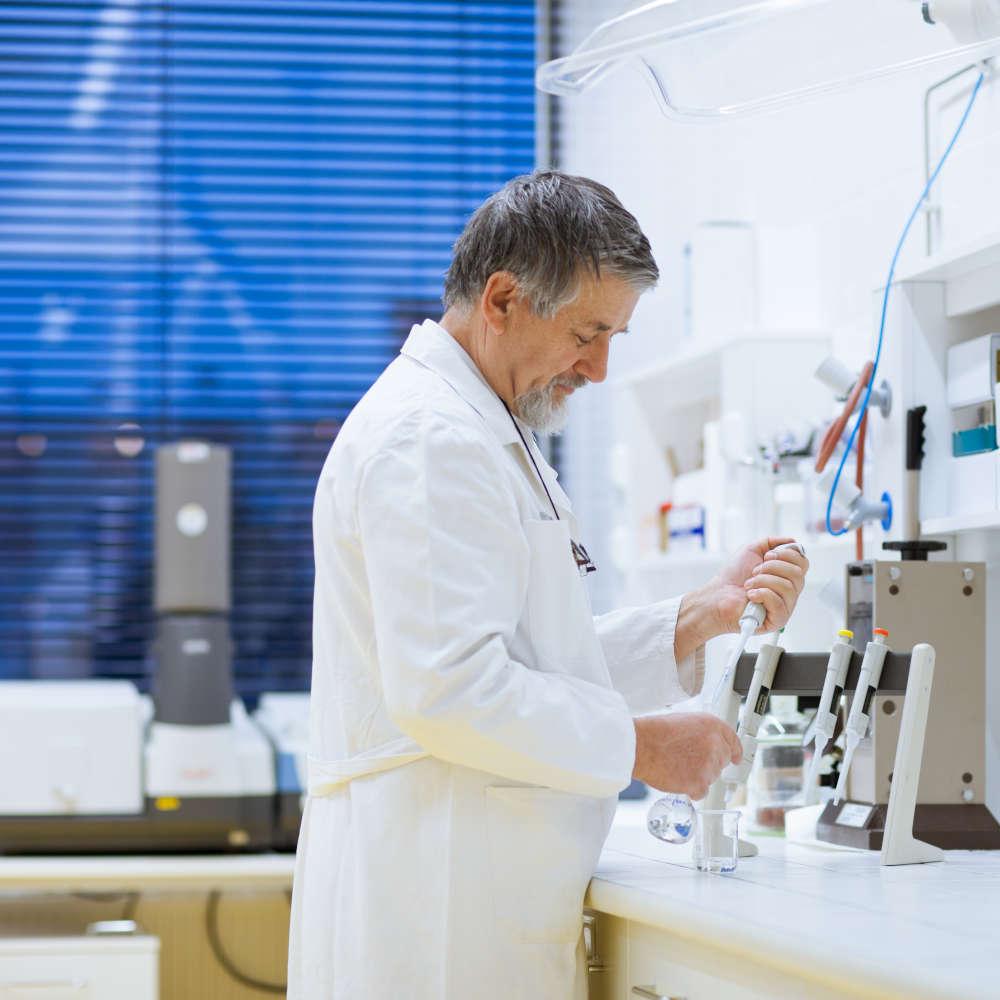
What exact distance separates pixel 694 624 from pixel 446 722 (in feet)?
1.50

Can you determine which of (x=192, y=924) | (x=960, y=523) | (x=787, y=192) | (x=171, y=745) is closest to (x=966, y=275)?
(x=960, y=523)

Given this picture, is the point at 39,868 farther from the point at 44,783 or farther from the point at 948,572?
the point at 948,572

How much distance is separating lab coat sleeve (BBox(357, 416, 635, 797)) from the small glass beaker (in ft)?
0.65

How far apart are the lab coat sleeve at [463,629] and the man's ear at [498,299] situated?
186mm

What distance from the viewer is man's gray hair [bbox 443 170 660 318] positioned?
4.68 ft

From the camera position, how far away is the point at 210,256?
343 centimetres

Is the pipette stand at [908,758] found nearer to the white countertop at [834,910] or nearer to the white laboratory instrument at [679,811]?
the white countertop at [834,910]

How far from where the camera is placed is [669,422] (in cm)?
295

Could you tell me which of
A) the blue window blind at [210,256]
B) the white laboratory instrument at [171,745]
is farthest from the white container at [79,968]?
the blue window blind at [210,256]

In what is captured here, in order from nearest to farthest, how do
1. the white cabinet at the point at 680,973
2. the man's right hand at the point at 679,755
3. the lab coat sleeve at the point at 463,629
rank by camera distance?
the white cabinet at the point at 680,973 < the lab coat sleeve at the point at 463,629 < the man's right hand at the point at 679,755

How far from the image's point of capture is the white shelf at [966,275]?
171 cm

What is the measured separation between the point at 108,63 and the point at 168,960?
2075mm

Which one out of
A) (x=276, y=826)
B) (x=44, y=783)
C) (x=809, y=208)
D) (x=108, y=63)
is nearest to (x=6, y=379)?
(x=108, y=63)

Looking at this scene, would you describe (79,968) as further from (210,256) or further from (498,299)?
(498,299)
